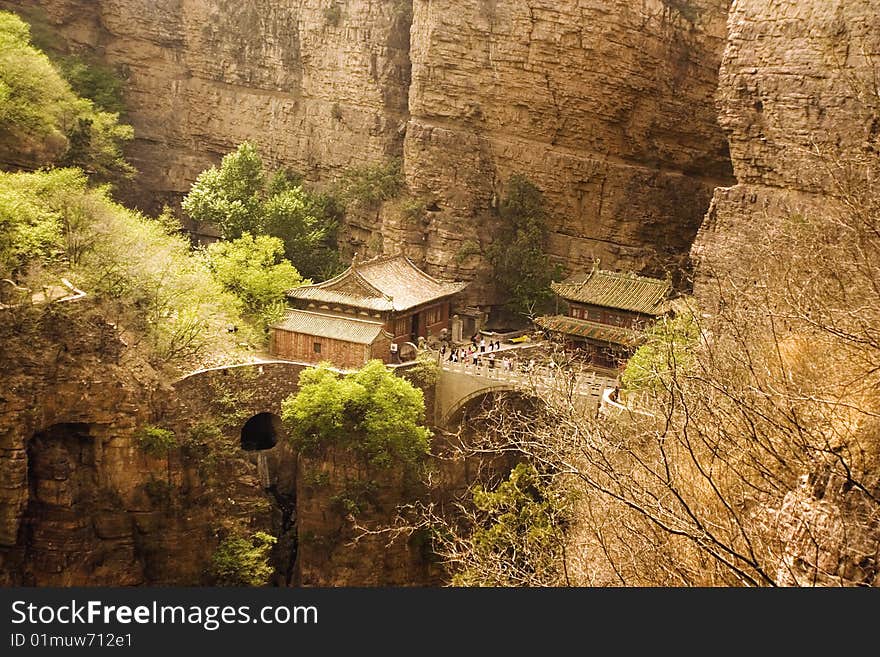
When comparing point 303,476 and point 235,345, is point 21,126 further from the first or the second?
point 303,476

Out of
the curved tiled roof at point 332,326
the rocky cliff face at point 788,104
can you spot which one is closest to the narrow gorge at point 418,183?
the rocky cliff face at point 788,104

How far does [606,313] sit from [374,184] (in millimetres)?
11139

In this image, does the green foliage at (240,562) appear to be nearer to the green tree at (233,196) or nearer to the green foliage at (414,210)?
the green tree at (233,196)

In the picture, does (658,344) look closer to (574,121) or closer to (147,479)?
(147,479)

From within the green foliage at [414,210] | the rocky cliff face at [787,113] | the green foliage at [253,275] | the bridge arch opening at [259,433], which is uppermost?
the rocky cliff face at [787,113]

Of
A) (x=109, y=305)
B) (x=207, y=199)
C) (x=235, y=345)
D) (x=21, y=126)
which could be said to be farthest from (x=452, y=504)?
(x=21, y=126)

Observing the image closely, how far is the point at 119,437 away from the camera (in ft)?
89.0

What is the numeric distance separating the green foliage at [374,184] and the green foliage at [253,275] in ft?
18.2

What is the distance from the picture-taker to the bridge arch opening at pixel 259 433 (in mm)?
31109

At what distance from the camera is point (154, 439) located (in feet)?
89.7

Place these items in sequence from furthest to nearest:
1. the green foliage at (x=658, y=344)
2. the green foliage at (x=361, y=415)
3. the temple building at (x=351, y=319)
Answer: the temple building at (x=351, y=319) < the green foliage at (x=361, y=415) < the green foliage at (x=658, y=344)

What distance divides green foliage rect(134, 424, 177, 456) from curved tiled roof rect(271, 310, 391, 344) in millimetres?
5712

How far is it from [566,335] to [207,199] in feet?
47.2

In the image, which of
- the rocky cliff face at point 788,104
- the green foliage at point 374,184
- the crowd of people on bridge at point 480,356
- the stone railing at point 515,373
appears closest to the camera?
the rocky cliff face at point 788,104
